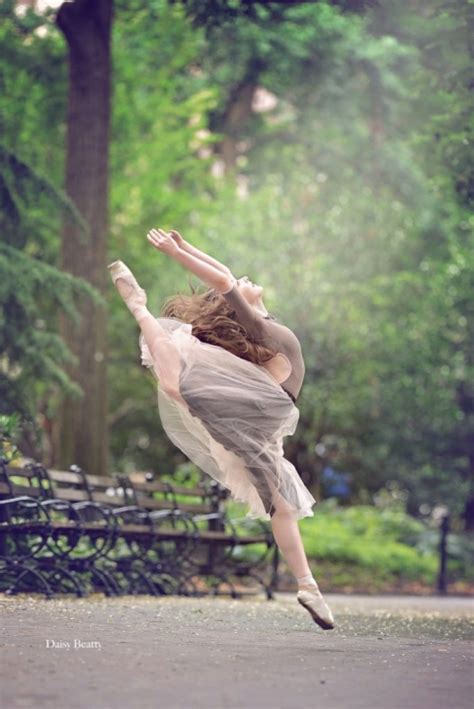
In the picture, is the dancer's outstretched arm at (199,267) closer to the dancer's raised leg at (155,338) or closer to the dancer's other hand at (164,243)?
the dancer's other hand at (164,243)

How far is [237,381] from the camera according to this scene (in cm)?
820

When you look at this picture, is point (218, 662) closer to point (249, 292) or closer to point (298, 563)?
point (298, 563)

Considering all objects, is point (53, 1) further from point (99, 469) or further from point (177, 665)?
point (177, 665)

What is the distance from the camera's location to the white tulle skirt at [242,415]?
8.12 metres

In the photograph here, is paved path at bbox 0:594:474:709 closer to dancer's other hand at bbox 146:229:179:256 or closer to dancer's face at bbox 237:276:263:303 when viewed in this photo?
dancer's face at bbox 237:276:263:303

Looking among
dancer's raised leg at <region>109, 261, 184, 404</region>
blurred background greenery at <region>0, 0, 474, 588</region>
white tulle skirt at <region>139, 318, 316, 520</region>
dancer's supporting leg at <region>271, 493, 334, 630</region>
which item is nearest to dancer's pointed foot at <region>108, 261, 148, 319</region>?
dancer's raised leg at <region>109, 261, 184, 404</region>

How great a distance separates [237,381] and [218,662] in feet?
8.09

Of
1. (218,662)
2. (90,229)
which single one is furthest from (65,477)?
(218,662)

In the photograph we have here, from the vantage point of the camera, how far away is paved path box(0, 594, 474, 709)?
4941 millimetres

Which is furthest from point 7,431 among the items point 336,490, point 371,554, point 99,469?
point 336,490

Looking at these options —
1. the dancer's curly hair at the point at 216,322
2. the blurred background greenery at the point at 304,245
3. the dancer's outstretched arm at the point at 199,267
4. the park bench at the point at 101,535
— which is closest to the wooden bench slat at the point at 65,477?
the park bench at the point at 101,535

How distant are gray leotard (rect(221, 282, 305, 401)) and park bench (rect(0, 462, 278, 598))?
2.97 metres

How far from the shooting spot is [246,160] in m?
36.1

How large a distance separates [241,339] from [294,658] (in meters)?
2.45
